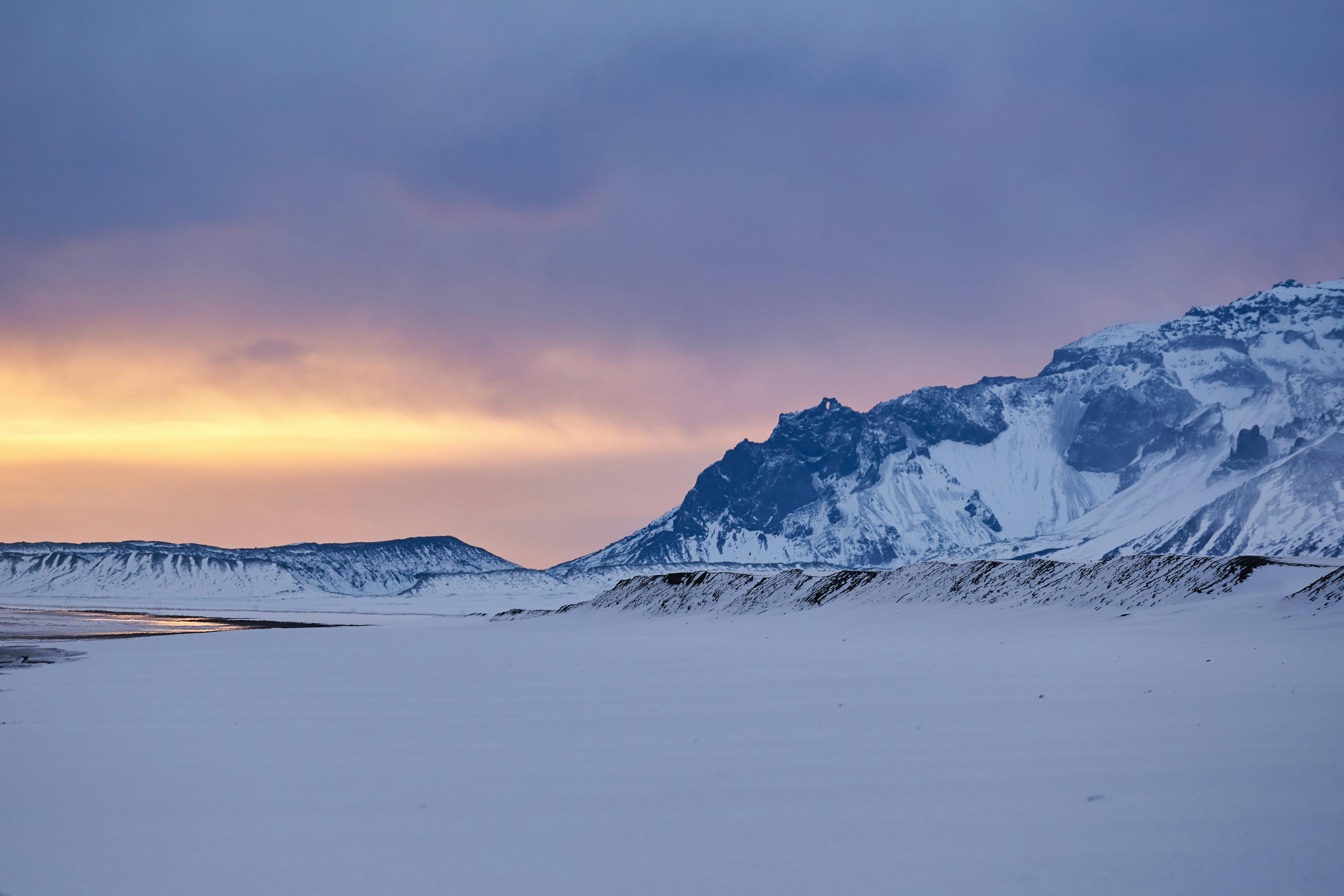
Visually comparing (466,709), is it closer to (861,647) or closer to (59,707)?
(59,707)

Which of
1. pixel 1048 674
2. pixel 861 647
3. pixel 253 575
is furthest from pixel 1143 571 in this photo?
pixel 253 575

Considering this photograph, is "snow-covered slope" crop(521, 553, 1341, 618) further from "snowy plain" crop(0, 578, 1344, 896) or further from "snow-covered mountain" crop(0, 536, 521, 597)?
"snow-covered mountain" crop(0, 536, 521, 597)

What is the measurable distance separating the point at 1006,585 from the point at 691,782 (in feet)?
125

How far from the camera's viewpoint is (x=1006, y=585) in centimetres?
4403

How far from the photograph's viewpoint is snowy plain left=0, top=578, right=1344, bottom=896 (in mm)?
6180

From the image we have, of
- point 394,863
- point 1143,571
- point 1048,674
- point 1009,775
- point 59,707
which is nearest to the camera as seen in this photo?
point 394,863

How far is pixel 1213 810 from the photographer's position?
6.97 meters

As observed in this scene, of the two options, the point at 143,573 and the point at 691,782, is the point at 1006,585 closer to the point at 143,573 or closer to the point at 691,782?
the point at 691,782

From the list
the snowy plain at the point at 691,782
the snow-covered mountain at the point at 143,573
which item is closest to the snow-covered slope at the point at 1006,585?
the snowy plain at the point at 691,782

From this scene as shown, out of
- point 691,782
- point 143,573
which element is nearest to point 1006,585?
point 691,782

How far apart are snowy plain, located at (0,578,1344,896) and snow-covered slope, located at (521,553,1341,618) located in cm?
1925

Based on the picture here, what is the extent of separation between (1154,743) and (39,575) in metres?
198

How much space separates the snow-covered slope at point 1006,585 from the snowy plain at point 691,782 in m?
19.3

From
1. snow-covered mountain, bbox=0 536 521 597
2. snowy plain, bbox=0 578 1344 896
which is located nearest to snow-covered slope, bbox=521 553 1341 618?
snowy plain, bbox=0 578 1344 896
